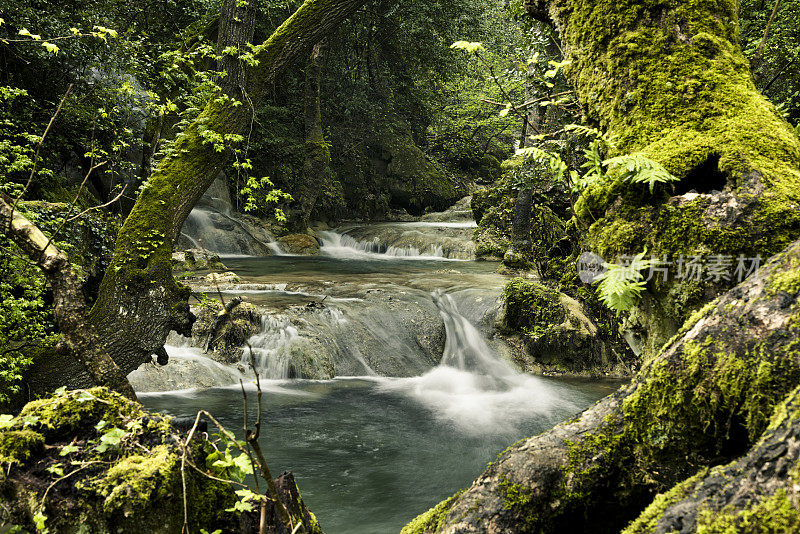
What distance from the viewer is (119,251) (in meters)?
4.95

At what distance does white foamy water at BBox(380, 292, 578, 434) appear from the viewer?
7.94 m

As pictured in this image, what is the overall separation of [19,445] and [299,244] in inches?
717

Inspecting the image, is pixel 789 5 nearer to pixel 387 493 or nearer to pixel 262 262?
pixel 387 493

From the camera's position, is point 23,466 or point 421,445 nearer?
point 23,466

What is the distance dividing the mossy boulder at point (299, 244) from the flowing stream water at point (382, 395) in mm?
5705

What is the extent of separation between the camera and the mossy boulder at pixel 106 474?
182cm

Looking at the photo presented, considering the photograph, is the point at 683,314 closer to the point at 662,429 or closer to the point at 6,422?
the point at 662,429

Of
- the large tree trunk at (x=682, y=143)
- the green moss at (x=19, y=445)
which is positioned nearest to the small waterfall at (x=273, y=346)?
the green moss at (x=19, y=445)

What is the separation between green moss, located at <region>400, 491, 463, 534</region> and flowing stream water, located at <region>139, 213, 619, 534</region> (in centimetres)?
294

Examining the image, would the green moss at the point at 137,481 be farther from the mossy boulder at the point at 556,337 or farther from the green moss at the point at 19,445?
the mossy boulder at the point at 556,337

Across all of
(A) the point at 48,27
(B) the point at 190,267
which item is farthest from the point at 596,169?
(B) the point at 190,267

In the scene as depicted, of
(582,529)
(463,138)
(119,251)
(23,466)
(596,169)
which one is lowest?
(582,529)

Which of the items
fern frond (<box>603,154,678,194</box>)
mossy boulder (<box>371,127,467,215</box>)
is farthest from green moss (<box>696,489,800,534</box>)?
mossy boulder (<box>371,127,467,215</box>)

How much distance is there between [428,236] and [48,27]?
15.1 m
